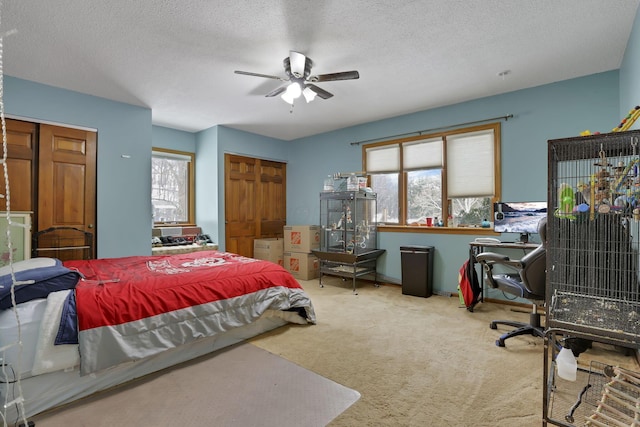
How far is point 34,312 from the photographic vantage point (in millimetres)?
1846

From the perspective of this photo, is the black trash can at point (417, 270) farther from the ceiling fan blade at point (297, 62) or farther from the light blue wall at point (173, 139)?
the light blue wall at point (173, 139)

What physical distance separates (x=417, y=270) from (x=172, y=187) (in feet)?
13.7

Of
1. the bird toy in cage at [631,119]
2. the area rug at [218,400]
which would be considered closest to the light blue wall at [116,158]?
the area rug at [218,400]

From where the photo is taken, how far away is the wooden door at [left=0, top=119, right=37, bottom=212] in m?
3.45

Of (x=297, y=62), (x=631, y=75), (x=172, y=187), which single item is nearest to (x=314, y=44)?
(x=297, y=62)

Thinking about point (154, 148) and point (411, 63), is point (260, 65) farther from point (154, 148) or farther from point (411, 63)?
point (154, 148)

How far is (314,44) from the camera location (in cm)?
278

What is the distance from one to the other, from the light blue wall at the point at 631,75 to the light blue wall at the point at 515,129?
0.83 ft

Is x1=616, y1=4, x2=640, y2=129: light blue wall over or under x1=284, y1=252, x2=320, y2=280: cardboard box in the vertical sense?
Result: over

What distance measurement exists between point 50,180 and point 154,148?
1.69m

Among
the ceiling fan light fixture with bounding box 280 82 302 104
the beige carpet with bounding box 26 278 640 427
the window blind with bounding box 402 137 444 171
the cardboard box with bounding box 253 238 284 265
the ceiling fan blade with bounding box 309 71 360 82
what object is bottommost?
the beige carpet with bounding box 26 278 640 427

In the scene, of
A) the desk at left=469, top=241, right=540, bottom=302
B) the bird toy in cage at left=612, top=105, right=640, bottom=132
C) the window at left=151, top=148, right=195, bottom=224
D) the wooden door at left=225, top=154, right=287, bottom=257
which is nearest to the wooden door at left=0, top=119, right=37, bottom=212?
the window at left=151, top=148, right=195, bottom=224

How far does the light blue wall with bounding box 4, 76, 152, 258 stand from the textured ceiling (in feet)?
0.67

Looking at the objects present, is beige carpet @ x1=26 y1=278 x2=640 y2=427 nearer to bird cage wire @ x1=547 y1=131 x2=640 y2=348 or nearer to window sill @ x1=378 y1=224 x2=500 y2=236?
bird cage wire @ x1=547 y1=131 x2=640 y2=348
